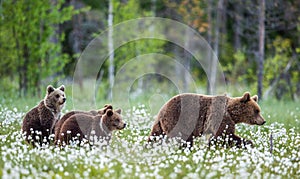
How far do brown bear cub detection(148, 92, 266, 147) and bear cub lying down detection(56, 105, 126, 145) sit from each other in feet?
2.45

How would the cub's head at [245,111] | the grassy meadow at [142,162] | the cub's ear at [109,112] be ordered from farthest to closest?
the cub's head at [245,111] < the cub's ear at [109,112] < the grassy meadow at [142,162]

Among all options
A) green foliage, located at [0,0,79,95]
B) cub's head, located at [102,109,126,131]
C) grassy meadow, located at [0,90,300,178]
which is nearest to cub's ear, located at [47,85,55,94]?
grassy meadow, located at [0,90,300,178]

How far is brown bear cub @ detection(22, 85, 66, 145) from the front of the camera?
8.80 m

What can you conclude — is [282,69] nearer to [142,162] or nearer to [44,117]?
[44,117]

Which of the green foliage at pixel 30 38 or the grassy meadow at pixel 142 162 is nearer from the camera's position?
the grassy meadow at pixel 142 162

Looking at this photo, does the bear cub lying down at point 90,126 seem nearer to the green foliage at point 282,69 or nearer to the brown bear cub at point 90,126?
the brown bear cub at point 90,126

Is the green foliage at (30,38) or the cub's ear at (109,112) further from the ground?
the green foliage at (30,38)

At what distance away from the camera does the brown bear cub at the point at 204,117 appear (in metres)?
8.91

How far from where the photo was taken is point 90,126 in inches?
335

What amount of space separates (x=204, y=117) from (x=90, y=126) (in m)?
2.02

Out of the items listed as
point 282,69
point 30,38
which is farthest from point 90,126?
point 282,69

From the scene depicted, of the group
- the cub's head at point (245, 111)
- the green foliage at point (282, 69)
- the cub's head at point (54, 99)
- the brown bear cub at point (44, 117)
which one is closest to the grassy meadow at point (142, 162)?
the brown bear cub at point (44, 117)

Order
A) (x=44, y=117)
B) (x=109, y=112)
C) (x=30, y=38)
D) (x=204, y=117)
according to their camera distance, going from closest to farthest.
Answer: (x=109, y=112) → (x=44, y=117) → (x=204, y=117) → (x=30, y=38)

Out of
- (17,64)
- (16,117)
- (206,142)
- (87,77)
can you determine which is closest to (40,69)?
(17,64)
